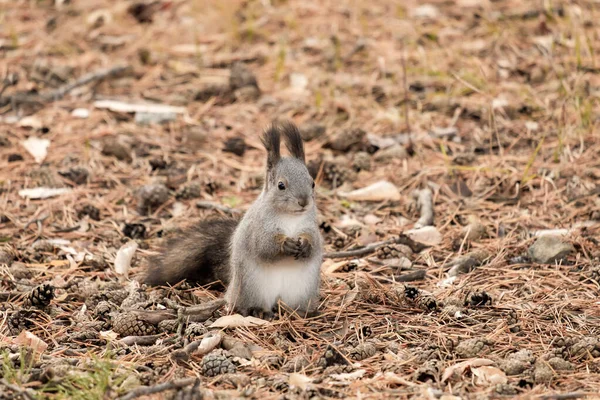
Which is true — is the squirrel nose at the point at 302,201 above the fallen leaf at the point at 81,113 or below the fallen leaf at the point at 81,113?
above

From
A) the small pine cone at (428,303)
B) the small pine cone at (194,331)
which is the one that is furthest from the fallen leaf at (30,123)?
the small pine cone at (428,303)

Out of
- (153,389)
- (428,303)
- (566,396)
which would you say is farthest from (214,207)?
(566,396)

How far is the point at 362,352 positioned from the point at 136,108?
3007mm

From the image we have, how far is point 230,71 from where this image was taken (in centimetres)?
595

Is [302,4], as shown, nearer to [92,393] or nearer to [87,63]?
[87,63]

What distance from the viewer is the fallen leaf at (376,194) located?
4453mm

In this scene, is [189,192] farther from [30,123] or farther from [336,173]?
[30,123]

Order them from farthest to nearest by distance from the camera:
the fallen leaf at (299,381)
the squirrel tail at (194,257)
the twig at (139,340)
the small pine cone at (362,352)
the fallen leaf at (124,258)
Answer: the fallen leaf at (124,258)
the squirrel tail at (194,257)
the twig at (139,340)
the small pine cone at (362,352)
the fallen leaf at (299,381)

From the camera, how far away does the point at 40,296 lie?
3.26 metres

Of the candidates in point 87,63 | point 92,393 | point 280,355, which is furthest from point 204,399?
point 87,63

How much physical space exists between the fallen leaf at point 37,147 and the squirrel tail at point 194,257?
1551mm

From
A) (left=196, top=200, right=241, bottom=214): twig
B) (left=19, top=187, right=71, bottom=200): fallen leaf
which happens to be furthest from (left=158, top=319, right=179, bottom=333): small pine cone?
(left=19, top=187, right=71, bottom=200): fallen leaf

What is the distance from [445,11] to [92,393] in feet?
16.7

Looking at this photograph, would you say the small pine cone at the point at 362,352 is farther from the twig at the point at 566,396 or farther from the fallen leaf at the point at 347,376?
the twig at the point at 566,396
